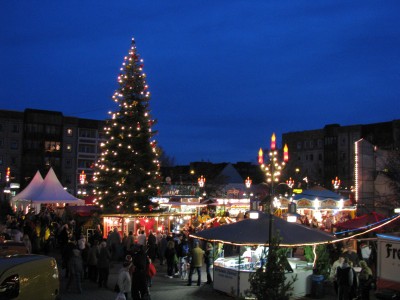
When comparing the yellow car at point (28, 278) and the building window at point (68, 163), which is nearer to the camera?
the yellow car at point (28, 278)

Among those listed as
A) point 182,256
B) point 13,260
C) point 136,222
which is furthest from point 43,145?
point 13,260

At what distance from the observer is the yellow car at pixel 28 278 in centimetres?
854

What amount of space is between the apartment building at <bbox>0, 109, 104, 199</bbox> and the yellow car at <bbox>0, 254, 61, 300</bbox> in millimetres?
64803

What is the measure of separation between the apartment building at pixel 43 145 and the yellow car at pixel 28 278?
6480 centimetres

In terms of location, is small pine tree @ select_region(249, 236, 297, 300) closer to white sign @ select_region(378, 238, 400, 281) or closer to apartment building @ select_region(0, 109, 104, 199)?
white sign @ select_region(378, 238, 400, 281)

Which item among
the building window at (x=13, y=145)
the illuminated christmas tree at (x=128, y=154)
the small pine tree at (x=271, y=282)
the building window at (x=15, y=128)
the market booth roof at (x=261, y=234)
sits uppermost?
the building window at (x=15, y=128)

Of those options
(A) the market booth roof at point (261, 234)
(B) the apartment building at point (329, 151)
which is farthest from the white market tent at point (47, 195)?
(B) the apartment building at point (329, 151)

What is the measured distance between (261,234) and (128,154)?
525 inches

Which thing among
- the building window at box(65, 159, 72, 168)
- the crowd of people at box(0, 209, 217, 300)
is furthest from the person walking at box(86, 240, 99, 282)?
the building window at box(65, 159, 72, 168)

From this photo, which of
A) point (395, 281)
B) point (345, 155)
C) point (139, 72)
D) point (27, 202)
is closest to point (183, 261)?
point (395, 281)

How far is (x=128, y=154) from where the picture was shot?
26328 millimetres

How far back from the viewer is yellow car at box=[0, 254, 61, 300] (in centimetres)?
854

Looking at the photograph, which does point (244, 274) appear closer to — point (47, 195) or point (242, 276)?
point (242, 276)

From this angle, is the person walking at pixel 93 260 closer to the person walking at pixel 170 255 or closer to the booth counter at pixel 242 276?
the person walking at pixel 170 255
